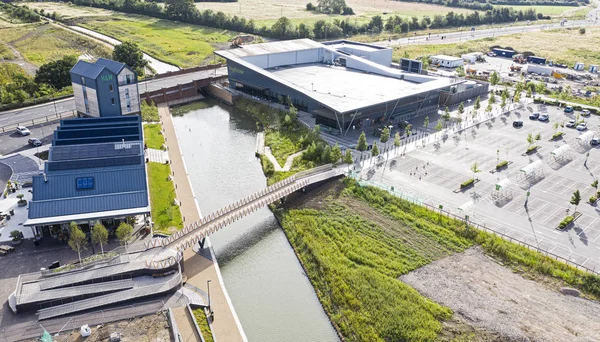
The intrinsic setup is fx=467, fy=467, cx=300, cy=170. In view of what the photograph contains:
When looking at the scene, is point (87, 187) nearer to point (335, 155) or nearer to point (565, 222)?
point (335, 155)

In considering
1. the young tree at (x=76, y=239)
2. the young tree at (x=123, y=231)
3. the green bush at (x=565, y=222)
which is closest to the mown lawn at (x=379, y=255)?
the green bush at (x=565, y=222)

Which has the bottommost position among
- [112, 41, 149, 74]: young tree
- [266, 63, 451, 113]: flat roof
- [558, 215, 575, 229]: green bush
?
[558, 215, 575, 229]: green bush

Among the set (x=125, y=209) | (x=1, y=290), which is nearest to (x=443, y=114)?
(x=125, y=209)

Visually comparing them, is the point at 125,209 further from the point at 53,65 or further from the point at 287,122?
the point at 53,65

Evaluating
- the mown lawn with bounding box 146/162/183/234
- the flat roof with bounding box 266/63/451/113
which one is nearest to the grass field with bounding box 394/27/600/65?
the flat roof with bounding box 266/63/451/113

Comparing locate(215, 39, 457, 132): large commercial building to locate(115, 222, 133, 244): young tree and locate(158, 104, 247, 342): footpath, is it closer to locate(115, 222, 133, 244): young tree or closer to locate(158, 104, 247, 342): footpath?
locate(158, 104, 247, 342): footpath

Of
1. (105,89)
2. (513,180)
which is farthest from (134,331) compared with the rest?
(513,180)
